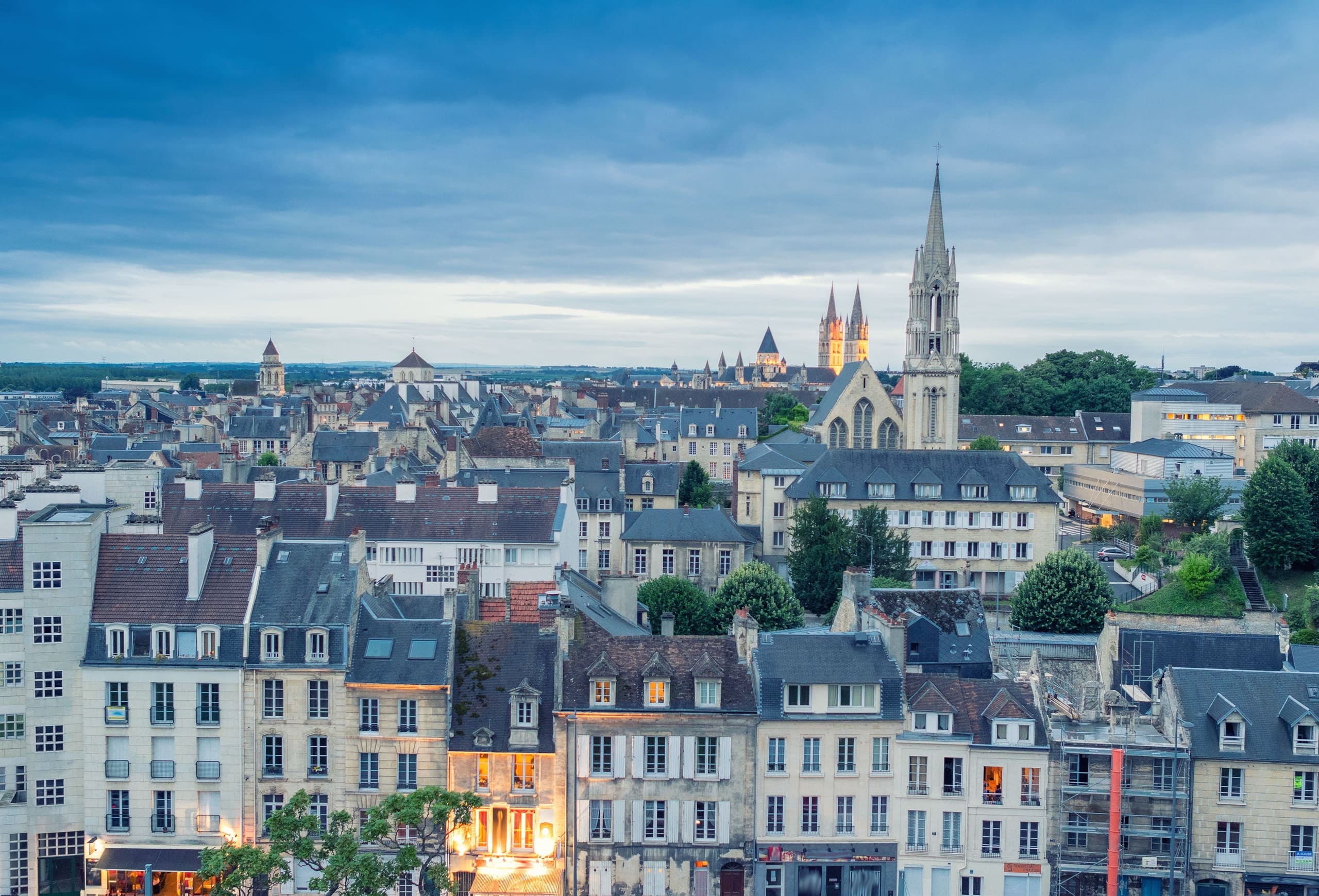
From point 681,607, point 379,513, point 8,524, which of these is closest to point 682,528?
point 681,607

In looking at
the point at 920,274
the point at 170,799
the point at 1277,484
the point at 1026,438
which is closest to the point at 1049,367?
the point at 1026,438

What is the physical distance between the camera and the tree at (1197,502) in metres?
81.7

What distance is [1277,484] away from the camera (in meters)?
64.9

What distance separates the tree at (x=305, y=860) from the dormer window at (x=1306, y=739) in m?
27.1

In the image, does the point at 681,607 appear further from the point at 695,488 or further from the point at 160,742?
the point at 695,488

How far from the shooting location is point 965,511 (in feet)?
253

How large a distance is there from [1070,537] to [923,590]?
44.5 m

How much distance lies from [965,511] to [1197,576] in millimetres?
16933

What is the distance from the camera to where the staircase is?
198 feet

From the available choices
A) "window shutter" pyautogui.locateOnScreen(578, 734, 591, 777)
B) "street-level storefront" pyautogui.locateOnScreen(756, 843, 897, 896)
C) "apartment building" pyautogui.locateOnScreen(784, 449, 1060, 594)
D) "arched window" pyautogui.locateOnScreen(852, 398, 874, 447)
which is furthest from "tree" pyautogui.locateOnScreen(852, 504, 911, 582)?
"arched window" pyautogui.locateOnScreen(852, 398, 874, 447)

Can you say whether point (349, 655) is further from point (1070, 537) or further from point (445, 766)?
point (1070, 537)

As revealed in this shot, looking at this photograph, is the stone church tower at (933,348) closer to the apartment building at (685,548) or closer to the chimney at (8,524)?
the apartment building at (685,548)

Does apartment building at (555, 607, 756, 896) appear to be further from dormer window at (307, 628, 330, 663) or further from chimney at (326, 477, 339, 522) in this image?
chimney at (326, 477, 339, 522)

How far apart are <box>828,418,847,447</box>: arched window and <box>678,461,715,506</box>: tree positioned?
16293mm
